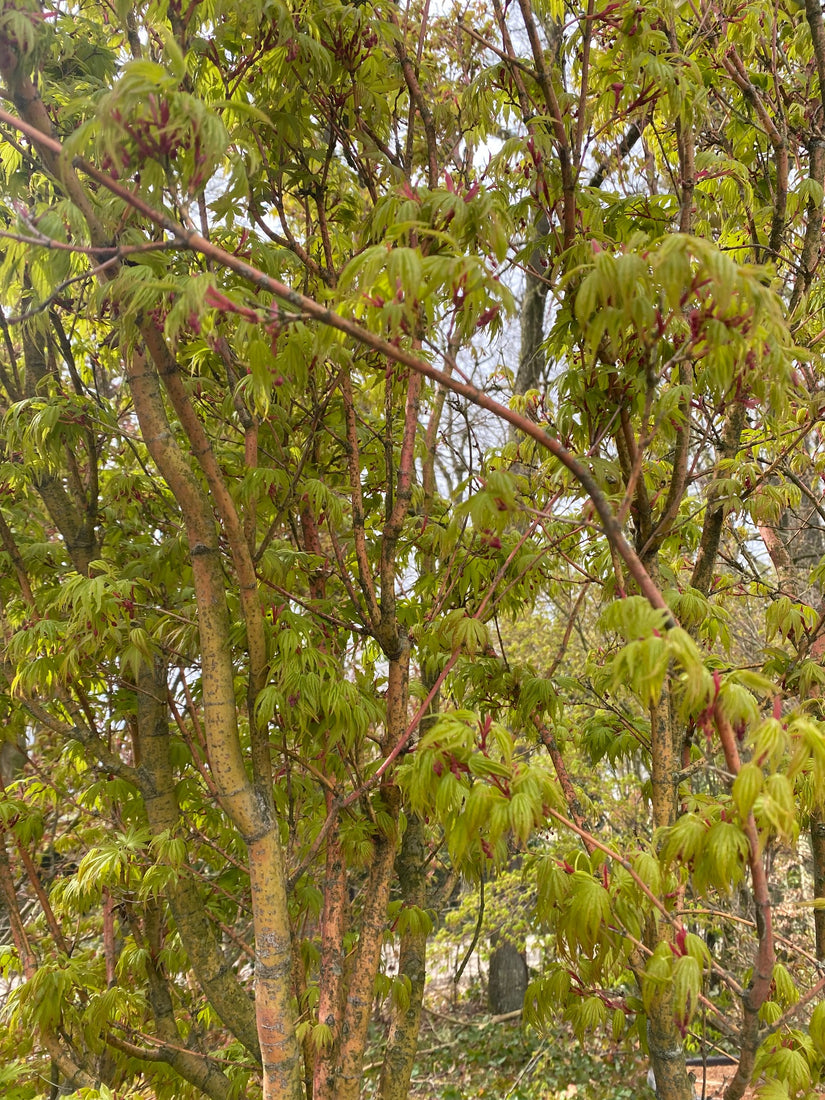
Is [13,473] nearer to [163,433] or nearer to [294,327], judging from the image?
[163,433]

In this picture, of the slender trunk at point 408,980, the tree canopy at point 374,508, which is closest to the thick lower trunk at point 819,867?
the tree canopy at point 374,508

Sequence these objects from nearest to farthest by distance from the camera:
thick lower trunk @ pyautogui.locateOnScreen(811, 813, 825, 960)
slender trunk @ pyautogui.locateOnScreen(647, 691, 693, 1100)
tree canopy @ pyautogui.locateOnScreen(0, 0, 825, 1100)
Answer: tree canopy @ pyautogui.locateOnScreen(0, 0, 825, 1100) < slender trunk @ pyautogui.locateOnScreen(647, 691, 693, 1100) < thick lower trunk @ pyautogui.locateOnScreen(811, 813, 825, 960)

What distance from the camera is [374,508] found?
2.89 meters

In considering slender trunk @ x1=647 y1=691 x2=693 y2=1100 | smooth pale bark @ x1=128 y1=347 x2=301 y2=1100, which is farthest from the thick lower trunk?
smooth pale bark @ x1=128 y1=347 x2=301 y2=1100

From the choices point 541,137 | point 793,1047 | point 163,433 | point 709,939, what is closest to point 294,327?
point 163,433

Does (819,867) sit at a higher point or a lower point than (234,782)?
lower

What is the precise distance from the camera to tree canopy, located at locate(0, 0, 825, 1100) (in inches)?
53.4

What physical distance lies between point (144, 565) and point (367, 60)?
179 cm

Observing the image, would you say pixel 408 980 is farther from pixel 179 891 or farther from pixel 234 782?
pixel 234 782

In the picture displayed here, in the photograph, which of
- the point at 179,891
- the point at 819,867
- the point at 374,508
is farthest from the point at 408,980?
the point at 374,508

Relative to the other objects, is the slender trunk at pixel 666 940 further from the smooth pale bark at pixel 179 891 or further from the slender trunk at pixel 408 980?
the smooth pale bark at pixel 179 891

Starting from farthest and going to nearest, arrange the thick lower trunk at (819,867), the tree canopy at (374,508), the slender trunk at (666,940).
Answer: the thick lower trunk at (819,867), the slender trunk at (666,940), the tree canopy at (374,508)

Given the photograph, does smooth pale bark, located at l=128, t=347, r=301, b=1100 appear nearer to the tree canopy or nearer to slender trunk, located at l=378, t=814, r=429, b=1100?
the tree canopy

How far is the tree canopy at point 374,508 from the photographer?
136cm
